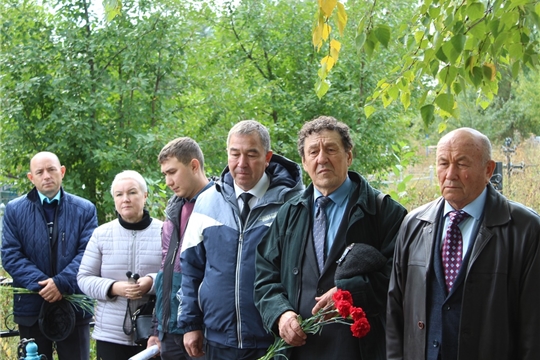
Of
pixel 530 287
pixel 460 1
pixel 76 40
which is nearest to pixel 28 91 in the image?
pixel 76 40

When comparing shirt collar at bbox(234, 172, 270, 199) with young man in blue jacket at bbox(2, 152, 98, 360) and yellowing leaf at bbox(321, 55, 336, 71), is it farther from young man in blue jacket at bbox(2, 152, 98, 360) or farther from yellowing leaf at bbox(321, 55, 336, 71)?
young man in blue jacket at bbox(2, 152, 98, 360)

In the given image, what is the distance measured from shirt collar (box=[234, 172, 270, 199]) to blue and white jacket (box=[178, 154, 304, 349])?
3 cm

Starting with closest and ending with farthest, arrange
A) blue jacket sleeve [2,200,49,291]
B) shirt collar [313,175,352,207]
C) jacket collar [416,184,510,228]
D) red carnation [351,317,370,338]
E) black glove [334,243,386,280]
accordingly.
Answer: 1. jacket collar [416,184,510,228]
2. red carnation [351,317,370,338]
3. black glove [334,243,386,280]
4. shirt collar [313,175,352,207]
5. blue jacket sleeve [2,200,49,291]

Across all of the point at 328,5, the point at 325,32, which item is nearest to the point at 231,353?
the point at 325,32

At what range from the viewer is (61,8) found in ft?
26.7

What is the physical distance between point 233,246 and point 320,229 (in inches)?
22.7

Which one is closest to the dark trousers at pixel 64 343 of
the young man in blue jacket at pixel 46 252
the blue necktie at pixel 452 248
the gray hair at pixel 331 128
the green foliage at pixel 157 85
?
the young man in blue jacket at pixel 46 252

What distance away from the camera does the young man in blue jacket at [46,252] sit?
5277 mm

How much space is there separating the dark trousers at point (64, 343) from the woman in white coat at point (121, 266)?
1.72ft

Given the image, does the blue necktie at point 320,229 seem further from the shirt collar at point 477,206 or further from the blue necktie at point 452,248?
the shirt collar at point 477,206

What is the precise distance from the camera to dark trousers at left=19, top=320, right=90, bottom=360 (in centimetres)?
533

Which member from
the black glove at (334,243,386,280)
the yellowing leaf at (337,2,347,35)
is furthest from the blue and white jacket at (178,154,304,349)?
the yellowing leaf at (337,2,347,35)

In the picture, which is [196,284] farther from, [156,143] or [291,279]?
[156,143]

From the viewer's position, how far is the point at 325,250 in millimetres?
3602
